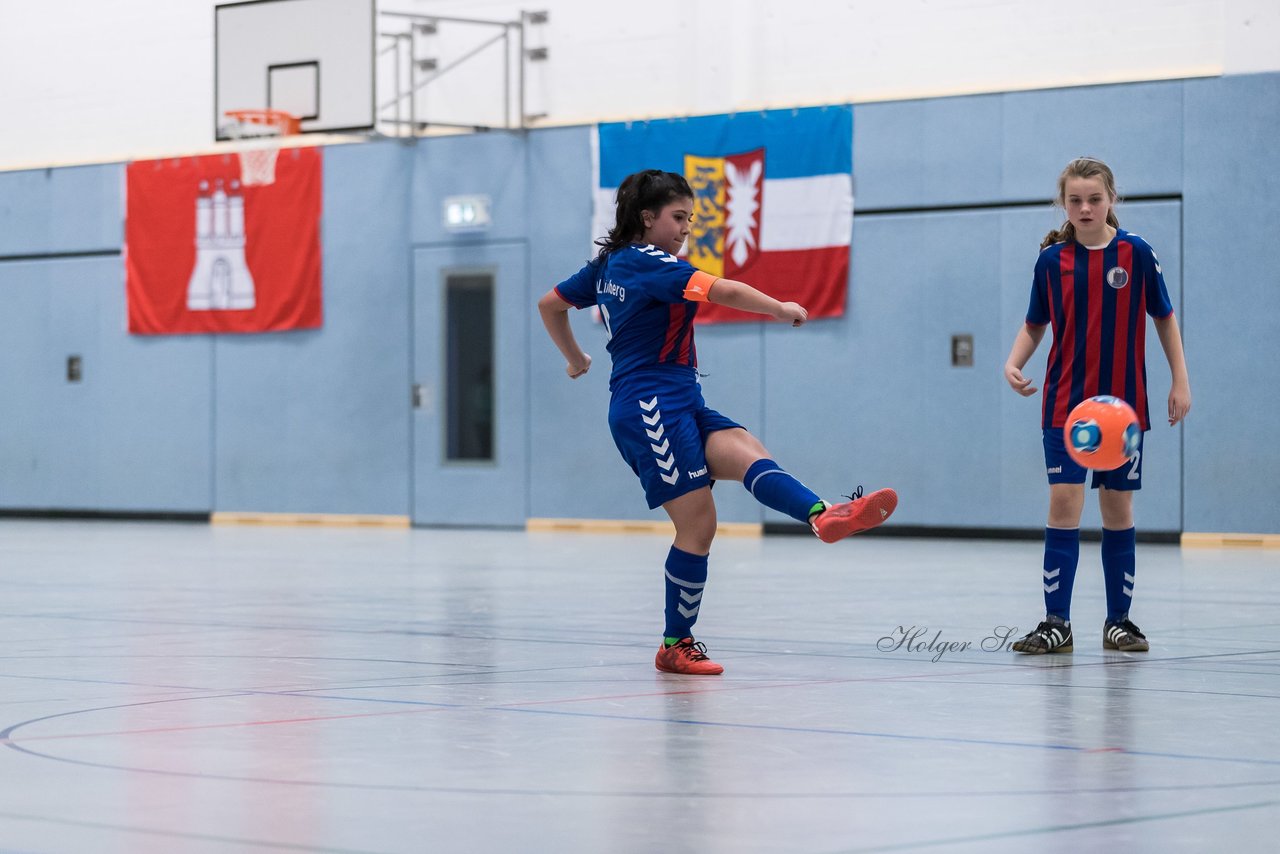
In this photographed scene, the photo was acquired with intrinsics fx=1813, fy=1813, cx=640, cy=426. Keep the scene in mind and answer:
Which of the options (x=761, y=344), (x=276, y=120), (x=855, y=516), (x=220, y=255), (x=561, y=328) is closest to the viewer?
(x=855, y=516)

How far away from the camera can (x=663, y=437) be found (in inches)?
234

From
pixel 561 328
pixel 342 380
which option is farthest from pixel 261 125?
pixel 561 328

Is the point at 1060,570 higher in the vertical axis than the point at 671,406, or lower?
lower

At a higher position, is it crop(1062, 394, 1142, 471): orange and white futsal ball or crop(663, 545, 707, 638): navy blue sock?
crop(1062, 394, 1142, 471): orange and white futsal ball

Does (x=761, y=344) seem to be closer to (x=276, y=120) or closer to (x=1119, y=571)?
(x=276, y=120)

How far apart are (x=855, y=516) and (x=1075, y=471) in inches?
55.4

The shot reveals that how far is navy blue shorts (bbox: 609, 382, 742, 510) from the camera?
595 cm

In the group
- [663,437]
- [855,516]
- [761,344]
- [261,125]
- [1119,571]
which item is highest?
[261,125]

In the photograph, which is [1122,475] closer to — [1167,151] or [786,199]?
[1167,151]

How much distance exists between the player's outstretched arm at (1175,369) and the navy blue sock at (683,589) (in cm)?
189

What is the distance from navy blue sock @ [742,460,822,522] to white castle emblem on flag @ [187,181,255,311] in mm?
14561

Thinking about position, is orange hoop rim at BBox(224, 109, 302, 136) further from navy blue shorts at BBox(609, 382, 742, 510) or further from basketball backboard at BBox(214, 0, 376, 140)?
navy blue shorts at BBox(609, 382, 742, 510)

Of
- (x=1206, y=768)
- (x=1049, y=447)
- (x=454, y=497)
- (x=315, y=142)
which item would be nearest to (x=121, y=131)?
(x=315, y=142)

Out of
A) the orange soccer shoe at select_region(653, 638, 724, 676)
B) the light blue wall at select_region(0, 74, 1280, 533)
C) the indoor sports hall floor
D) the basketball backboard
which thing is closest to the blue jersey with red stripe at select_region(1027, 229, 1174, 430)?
the indoor sports hall floor
